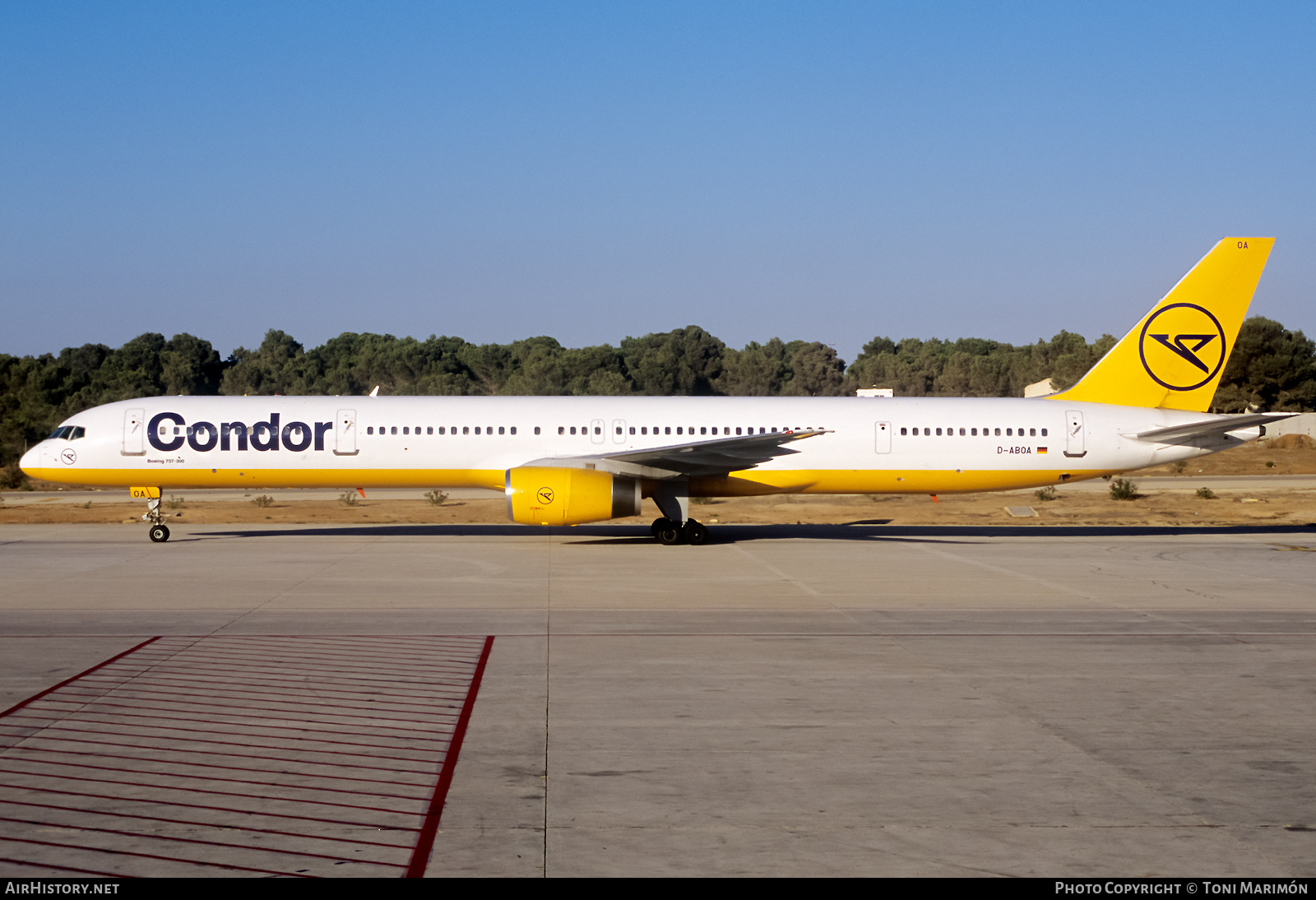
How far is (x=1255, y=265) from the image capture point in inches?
1086

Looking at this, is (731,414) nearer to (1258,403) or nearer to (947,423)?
(947,423)

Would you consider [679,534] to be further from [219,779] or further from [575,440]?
[219,779]

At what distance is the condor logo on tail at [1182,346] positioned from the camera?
27.8 m

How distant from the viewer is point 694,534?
26.2 m

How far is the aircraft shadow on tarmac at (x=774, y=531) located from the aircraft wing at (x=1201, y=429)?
327cm

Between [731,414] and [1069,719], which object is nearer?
[1069,719]

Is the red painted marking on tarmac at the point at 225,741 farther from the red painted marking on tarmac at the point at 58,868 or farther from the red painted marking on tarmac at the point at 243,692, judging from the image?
the red painted marking on tarmac at the point at 58,868

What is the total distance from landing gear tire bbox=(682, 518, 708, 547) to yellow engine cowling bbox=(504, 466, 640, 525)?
268cm

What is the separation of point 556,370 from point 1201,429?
2734 inches

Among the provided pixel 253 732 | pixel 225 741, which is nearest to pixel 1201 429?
pixel 253 732

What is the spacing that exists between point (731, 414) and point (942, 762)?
19.3 metres

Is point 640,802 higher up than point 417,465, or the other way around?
point 417,465

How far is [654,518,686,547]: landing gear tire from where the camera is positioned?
2609cm
